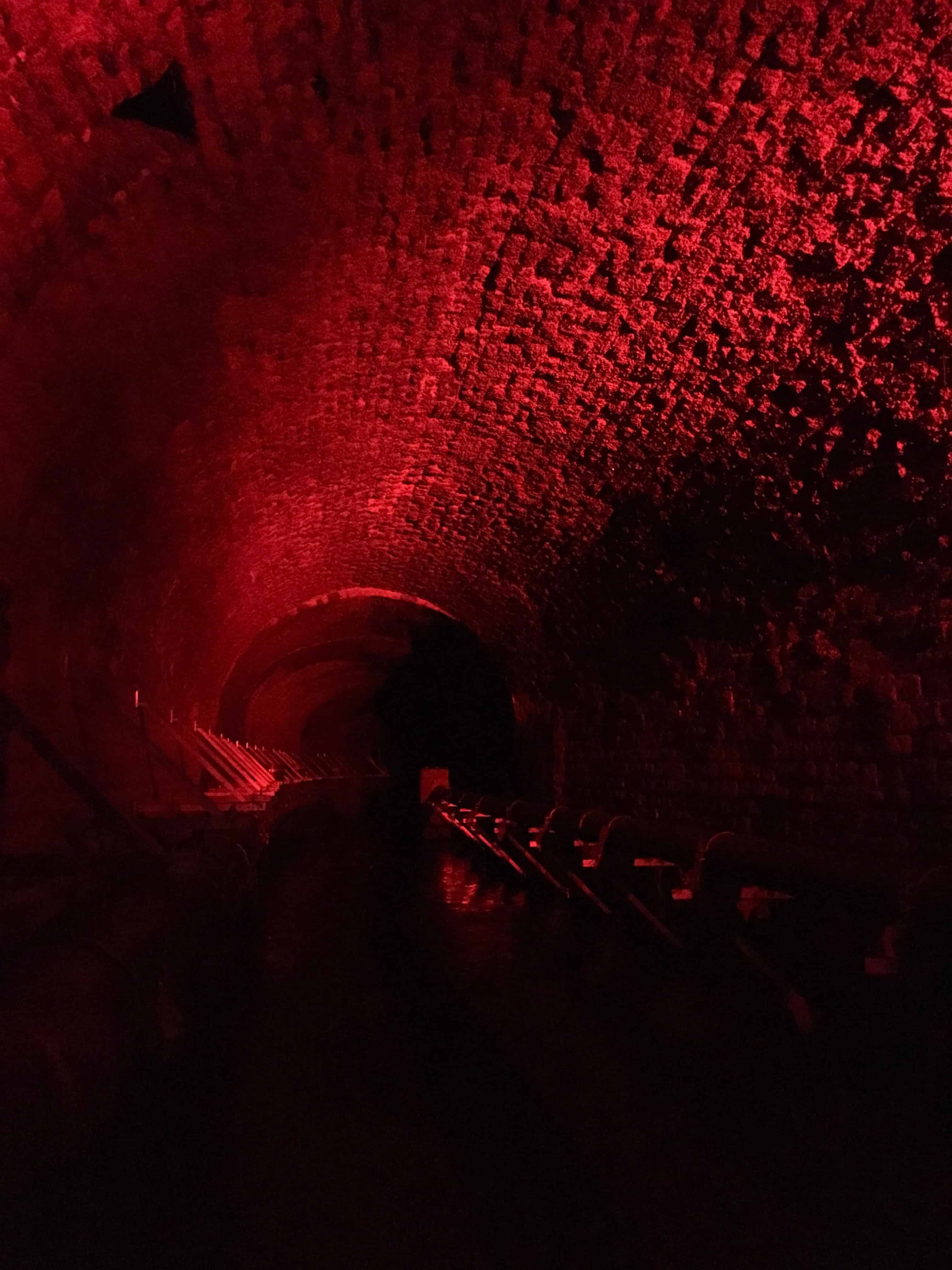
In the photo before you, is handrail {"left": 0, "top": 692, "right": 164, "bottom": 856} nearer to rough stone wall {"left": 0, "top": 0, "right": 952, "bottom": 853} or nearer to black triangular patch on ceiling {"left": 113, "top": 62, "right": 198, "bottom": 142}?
rough stone wall {"left": 0, "top": 0, "right": 952, "bottom": 853}

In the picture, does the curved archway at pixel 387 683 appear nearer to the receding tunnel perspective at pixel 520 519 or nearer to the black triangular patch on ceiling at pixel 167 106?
the receding tunnel perspective at pixel 520 519

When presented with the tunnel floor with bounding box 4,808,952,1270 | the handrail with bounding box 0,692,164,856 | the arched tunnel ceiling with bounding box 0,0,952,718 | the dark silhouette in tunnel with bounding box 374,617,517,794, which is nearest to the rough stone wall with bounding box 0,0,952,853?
the arched tunnel ceiling with bounding box 0,0,952,718

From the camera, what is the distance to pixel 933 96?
396 cm

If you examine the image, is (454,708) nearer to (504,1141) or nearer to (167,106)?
(167,106)

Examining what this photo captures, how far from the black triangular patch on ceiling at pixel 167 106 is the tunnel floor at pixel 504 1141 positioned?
309 centimetres

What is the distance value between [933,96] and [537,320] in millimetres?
2266

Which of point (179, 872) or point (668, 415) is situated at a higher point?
point (668, 415)

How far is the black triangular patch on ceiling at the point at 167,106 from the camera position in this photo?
12.0ft

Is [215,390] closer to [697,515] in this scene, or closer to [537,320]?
[537,320]

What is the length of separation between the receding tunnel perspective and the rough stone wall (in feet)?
0.08

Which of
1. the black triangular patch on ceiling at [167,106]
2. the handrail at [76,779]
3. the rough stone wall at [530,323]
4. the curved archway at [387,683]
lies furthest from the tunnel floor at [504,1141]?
the curved archway at [387,683]

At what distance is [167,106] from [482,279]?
6.42ft

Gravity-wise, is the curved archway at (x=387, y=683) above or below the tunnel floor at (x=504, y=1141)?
above

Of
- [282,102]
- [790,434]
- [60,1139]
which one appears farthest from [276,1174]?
[790,434]
